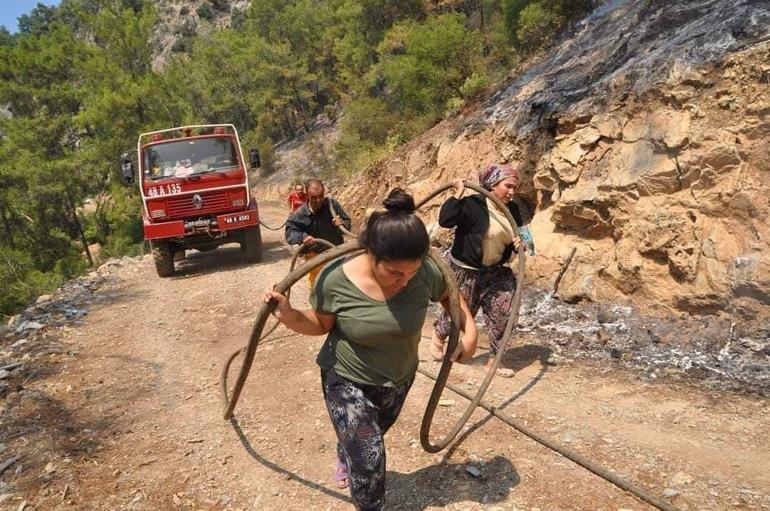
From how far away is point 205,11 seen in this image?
71.5 metres

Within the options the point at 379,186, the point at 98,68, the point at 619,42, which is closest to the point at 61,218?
the point at 98,68

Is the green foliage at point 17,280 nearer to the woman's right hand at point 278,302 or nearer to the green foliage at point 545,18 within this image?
the woman's right hand at point 278,302

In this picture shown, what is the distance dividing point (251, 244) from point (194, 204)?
140cm

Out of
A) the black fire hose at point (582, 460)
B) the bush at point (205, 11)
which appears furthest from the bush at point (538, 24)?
the bush at point (205, 11)

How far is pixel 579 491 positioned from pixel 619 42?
756 cm

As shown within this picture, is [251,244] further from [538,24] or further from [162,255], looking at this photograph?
[538,24]

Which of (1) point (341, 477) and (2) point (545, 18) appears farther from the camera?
(2) point (545, 18)

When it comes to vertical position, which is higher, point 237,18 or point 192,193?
point 237,18

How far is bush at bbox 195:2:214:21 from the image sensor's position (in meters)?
71.2

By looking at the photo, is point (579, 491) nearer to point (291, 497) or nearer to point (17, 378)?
point (291, 497)

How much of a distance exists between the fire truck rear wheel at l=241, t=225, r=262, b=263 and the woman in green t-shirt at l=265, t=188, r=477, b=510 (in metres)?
7.97

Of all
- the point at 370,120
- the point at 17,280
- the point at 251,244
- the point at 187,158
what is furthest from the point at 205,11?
the point at 251,244

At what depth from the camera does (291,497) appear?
3295mm

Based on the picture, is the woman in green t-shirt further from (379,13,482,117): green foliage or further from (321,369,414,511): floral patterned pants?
(379,13,482,117): green foliage
